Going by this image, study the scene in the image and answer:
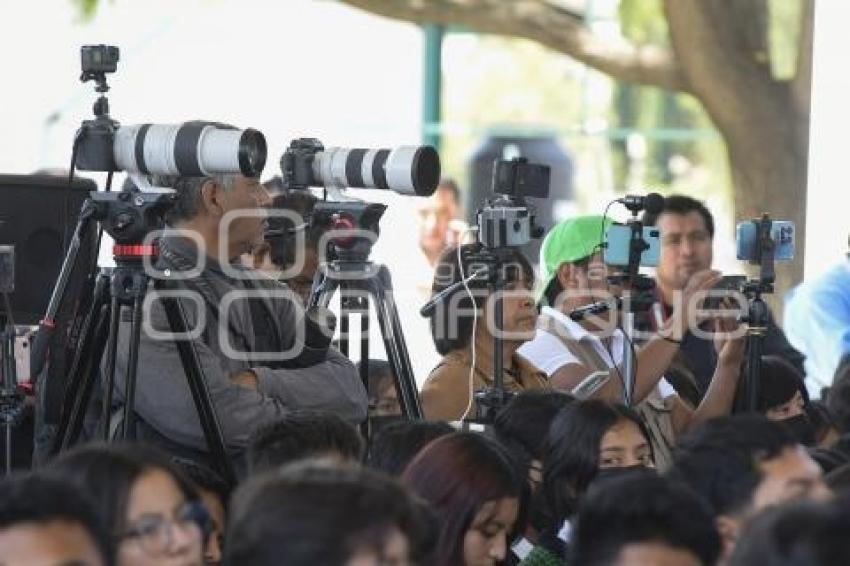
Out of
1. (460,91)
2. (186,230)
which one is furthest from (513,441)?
(460,91)

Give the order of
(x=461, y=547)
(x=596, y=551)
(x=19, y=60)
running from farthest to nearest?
(x=19, y=60), (x=461, y=547), (x=596, y=551)

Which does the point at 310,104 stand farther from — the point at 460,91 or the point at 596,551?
the point at 596,551

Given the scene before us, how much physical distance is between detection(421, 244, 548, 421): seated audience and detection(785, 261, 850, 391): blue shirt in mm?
1932

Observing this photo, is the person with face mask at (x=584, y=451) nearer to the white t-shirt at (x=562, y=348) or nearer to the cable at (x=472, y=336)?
the cable at (x=472, y=336)

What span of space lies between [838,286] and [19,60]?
19.0ft

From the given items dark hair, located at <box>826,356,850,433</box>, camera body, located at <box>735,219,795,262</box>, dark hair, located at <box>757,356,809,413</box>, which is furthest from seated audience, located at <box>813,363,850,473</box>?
camera body, located at <box>735,219,795,262</box>

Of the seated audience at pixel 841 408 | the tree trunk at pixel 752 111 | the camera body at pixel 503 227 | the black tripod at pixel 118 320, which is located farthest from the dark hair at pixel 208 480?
the tree trunk at pixel 752 111

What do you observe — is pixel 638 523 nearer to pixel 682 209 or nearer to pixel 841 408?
pixel 841 408

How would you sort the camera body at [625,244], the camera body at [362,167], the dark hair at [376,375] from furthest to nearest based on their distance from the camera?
the dark hair at [376,375], the camera body at [625,244], the camera body at [362,167]

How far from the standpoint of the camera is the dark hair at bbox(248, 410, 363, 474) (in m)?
4.13

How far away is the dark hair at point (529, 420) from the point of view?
193 inches

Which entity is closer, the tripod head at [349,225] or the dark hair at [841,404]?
the tripod head at [349,225]

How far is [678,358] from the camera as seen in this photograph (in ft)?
22.0

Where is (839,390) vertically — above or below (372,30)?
below
